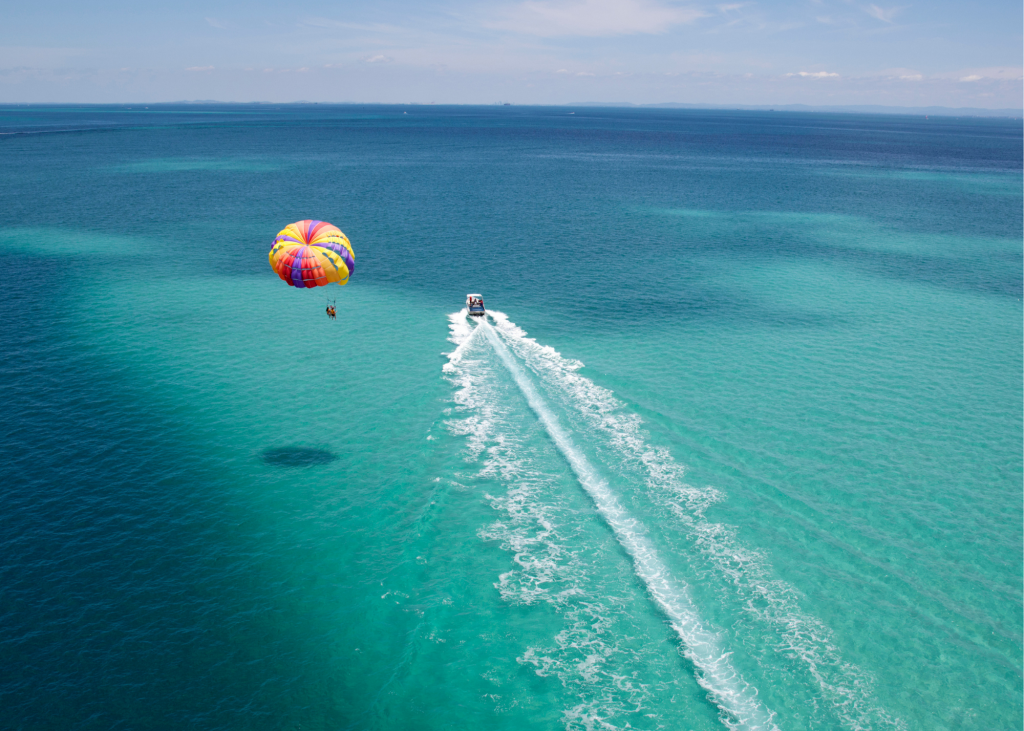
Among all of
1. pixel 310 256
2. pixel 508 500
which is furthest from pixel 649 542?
pixel 310 256

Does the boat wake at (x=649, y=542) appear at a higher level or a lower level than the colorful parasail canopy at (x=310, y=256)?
lower

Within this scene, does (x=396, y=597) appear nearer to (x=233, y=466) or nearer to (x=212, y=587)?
(x=212, y=587)

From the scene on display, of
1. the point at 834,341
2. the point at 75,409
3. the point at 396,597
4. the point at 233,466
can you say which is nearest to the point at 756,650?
the point at 396,597

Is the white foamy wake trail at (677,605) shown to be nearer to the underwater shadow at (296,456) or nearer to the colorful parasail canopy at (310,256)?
the underwater shadow at (296,456)

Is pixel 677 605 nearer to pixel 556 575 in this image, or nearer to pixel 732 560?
pixel 732 560

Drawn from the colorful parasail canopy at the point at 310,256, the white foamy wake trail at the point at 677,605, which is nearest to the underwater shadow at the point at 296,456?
the colorful parasail canopy at the point at 310,256

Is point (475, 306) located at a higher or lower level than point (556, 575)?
higher
